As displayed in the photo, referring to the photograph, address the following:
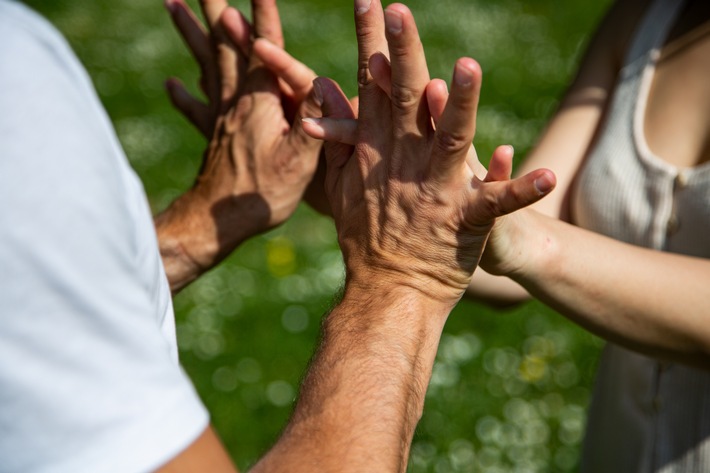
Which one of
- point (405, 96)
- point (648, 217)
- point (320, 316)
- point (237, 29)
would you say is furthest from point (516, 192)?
point (320, 316)

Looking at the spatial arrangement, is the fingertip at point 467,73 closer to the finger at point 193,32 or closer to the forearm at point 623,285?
the forearm at point 623,285

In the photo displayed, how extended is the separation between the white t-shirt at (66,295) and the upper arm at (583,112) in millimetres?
1335

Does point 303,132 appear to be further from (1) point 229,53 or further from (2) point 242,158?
(1) point 229,53

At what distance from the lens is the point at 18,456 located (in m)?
0.96

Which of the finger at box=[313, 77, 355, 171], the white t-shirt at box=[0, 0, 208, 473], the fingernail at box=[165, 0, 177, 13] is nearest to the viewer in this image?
the white t-shirt at box=[0, 0, 208, 473]

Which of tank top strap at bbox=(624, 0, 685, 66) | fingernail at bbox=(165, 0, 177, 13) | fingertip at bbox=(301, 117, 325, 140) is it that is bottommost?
fingernail at bbox=(165, 0, 177, 13)

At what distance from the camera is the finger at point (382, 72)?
4.98 ft

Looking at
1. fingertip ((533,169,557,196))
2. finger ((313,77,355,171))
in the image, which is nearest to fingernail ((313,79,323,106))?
finger ((313,77,355,171))

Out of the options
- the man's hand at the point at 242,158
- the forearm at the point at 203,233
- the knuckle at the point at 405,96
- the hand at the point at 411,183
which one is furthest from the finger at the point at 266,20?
the knuckle at the point at 405,96

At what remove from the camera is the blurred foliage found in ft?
12.4

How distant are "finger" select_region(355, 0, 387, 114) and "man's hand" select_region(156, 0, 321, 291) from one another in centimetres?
43

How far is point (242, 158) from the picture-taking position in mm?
2096

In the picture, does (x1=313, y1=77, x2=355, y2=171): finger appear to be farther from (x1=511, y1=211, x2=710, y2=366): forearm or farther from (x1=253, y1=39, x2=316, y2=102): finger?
(x1=511, y1=211, x2=710, y2=366): forearm

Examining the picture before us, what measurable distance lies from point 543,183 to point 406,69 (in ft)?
0.99
